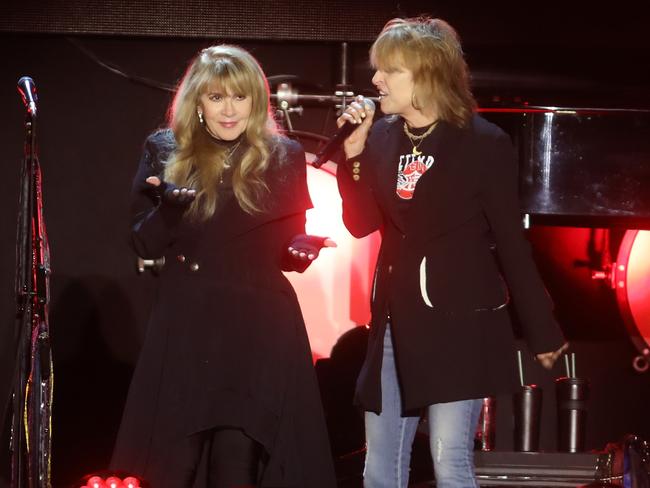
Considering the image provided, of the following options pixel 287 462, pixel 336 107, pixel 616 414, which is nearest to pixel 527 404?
pixel 616 414

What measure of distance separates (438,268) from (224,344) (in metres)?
0.70

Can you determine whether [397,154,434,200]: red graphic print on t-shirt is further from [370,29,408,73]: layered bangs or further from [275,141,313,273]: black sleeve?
[275,141,313,273]: black sleeve

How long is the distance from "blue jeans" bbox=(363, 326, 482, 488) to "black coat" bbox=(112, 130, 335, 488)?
29cm

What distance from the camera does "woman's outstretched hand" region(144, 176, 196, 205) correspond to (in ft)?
9.69

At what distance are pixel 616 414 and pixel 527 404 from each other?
0.72 m

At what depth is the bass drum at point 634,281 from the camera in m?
5.32

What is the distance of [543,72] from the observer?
5.04 m

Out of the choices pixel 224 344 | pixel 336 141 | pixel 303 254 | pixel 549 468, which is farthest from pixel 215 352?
pixel 549 468

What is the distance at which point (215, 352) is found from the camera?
10.4 ft

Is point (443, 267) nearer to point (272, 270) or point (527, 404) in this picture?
point (272, 270)

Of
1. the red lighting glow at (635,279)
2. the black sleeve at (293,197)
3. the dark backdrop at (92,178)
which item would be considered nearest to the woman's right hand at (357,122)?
the black sleeve at (293,197)

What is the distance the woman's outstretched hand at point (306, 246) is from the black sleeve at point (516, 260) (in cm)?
51

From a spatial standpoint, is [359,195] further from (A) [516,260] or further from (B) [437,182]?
(A) [516,260]

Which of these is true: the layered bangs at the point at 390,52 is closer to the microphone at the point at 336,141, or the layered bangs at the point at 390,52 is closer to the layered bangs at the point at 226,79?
the microphone at the point at 336,141
